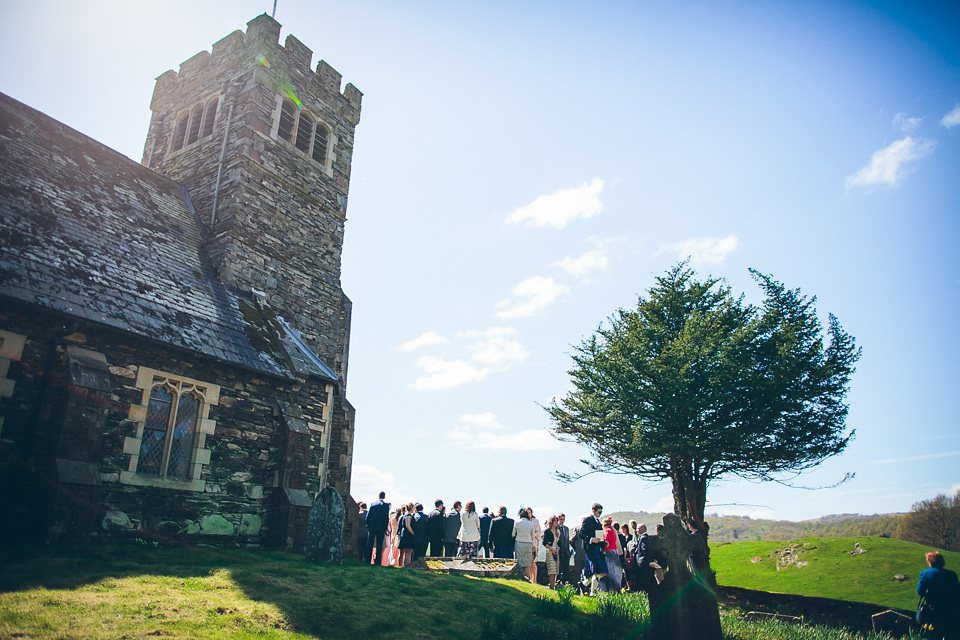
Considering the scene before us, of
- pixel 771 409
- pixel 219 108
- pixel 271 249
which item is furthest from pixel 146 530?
pixel 771 409

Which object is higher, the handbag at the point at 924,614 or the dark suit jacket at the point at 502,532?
the dark suit jacket at the point at 502,532

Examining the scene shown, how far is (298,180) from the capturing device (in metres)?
19.4

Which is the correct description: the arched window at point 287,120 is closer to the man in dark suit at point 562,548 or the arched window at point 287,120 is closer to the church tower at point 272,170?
the church tower at point 272,170

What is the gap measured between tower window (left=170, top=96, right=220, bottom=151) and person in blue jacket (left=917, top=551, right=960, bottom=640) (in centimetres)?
2208

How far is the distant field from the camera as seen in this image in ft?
50.2

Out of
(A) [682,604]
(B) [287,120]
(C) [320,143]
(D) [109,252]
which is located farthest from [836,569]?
(B) [287,120]

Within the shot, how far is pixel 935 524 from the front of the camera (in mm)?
27828

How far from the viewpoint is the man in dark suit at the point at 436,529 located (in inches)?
544

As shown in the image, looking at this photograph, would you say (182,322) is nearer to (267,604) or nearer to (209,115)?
(267,604)

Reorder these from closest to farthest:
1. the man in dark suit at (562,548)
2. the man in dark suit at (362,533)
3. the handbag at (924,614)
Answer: the handbag at (924,614)
the man in dark suit at (562,548)
the man in dark suit at (362,533)

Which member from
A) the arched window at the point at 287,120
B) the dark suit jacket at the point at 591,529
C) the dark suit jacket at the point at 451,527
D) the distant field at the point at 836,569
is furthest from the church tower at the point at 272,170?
the distant field at the point at 836,569

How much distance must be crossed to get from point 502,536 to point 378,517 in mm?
3144

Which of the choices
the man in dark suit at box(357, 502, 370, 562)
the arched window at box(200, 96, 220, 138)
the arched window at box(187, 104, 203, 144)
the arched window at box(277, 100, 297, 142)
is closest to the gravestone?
the man in dark suit at box(357, 502, 370, 562)

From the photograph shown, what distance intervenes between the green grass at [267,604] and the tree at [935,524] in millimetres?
23985
